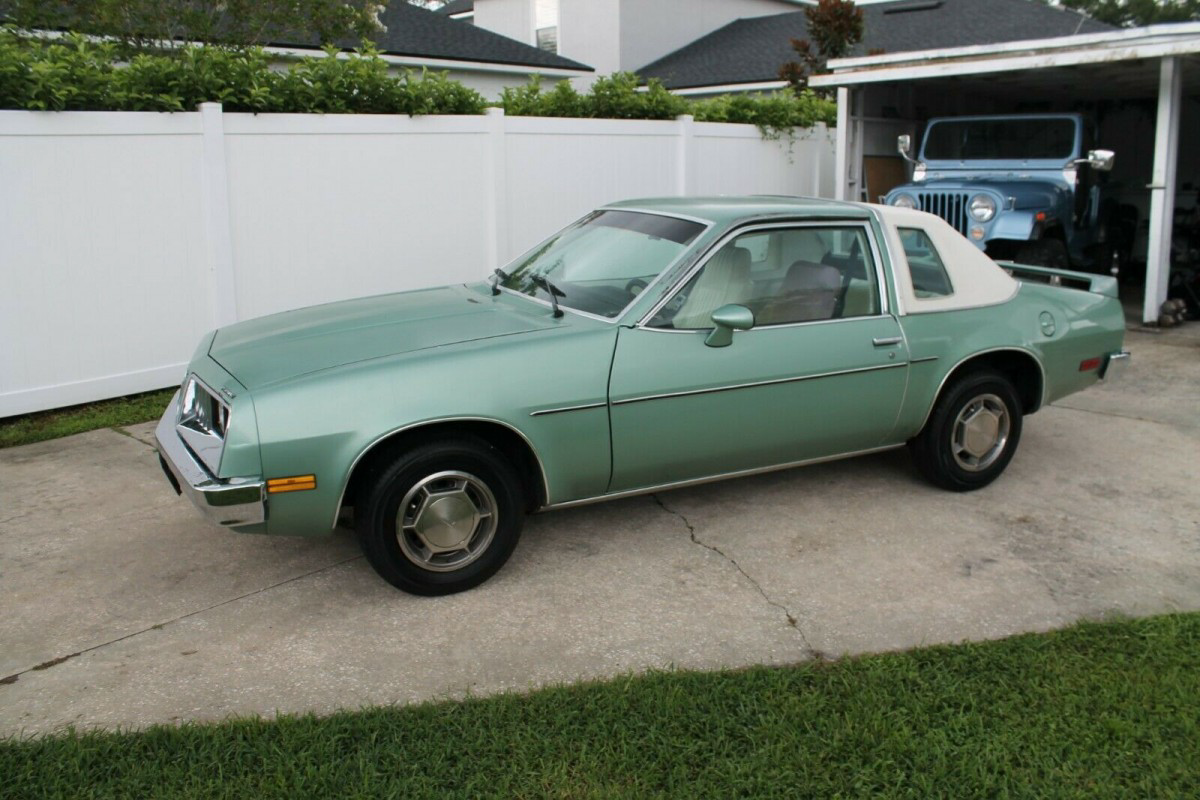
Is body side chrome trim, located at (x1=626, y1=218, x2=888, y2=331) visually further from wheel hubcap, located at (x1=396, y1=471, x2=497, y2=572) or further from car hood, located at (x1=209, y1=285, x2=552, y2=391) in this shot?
wheel hubcap, located at (x1=396, y1=471, x2=497, y2=572)

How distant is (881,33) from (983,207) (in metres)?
12.3

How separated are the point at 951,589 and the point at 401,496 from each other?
2.37m

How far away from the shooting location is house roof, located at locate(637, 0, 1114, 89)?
1900 centimetres

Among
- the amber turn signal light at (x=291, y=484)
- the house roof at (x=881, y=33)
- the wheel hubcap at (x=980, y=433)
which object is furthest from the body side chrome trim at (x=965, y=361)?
the house roof at (x=881, y=33)

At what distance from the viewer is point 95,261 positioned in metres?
7.18

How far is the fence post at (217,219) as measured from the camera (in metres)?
7.65

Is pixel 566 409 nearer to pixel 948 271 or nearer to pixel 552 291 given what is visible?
pixel 552 291

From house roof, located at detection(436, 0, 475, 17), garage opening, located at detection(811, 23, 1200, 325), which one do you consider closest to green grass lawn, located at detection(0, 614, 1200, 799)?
garage opening, located at detection(811, 23, 1200, 325)

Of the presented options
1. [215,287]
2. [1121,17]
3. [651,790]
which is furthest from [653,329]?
[1121,17]

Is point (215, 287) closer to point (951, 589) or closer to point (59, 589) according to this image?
point (59, 589)

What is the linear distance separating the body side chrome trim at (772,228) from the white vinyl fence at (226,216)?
4.49 metres

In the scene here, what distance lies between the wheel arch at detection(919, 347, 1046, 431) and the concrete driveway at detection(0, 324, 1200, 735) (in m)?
→ 0.49

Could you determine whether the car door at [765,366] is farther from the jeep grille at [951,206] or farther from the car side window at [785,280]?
the jeep grille at [951,206]

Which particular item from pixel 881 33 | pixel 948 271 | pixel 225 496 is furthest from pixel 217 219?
pixel 881 33
